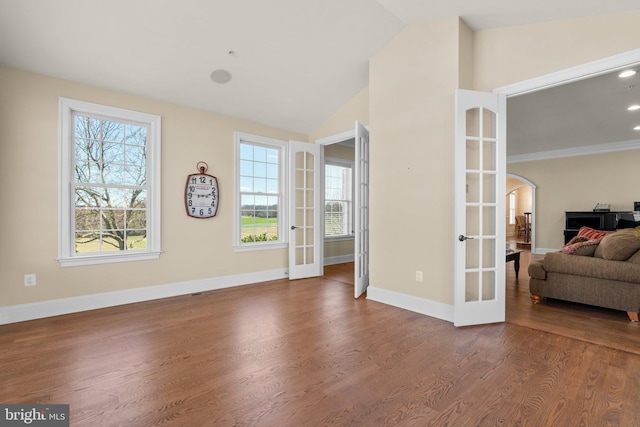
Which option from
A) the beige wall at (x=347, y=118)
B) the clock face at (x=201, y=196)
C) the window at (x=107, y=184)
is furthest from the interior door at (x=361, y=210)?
the window at (x=107, y=184)

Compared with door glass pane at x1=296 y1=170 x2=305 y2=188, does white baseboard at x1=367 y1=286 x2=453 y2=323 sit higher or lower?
lower

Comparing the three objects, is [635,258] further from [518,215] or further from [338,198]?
[518,215]

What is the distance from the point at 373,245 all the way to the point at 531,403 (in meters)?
2.36

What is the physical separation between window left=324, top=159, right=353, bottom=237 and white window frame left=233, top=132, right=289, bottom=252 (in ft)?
5.12

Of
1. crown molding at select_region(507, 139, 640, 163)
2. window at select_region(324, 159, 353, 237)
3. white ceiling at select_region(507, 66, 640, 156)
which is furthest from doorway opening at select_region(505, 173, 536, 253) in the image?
window at select_region(324, 159, 353, 237)

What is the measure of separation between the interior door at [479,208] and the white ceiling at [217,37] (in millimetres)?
971

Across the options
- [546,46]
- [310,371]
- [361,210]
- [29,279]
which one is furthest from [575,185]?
[29,279]

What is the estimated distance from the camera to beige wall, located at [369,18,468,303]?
3314 mm

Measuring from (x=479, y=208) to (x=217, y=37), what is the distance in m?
3.31

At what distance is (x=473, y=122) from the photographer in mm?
3271

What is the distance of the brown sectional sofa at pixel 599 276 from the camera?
3.22 m

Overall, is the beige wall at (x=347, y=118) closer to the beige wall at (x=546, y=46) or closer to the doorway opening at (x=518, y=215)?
the beige wall at (x=546, y=46)

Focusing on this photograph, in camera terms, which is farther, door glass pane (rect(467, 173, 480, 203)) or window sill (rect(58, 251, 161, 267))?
window sill (rect(58, 251, 161, 267))
